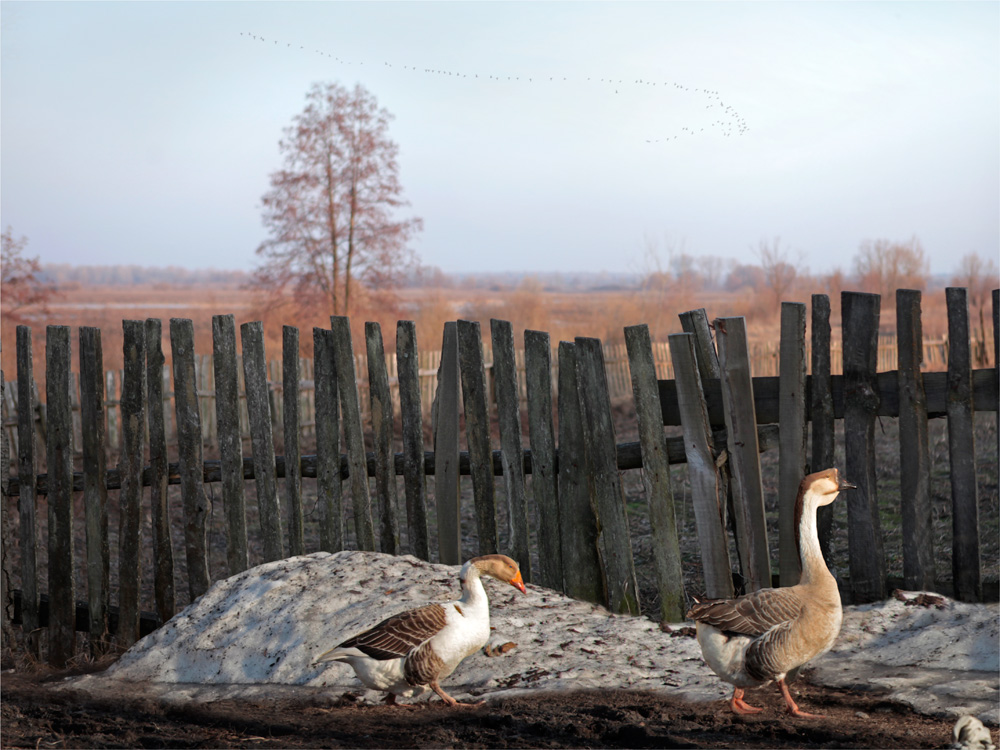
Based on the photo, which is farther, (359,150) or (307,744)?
(359,150)

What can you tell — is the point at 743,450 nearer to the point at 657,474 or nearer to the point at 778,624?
the point at 657,474

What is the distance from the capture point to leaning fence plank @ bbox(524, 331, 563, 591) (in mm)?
4723

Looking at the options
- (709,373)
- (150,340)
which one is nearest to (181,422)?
(150,340)

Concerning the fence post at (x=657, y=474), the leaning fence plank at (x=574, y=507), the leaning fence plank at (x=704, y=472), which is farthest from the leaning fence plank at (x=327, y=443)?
the leaning fence plank at (x=704, y=472)

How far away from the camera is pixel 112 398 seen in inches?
528

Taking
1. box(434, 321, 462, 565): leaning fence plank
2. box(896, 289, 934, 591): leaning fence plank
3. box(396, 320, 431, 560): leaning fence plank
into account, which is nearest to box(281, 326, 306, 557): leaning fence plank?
box(396, 320, 431, 560): leaning fence plank

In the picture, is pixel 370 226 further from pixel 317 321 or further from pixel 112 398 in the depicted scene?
pixel 112 398

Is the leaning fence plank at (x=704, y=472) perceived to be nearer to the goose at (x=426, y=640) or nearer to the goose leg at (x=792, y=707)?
the goose leg at (x=792, y=707)

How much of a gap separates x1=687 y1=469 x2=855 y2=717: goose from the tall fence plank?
2.59 metres

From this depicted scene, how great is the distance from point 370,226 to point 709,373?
59.2ft

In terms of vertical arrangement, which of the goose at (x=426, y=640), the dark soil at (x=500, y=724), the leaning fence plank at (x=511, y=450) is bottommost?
the dark soil at (x=500, y=724)

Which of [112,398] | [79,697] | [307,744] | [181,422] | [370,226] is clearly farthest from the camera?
[370,226]

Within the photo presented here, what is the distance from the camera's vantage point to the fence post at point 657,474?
4.54 metres

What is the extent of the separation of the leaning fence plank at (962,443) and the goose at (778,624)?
1538 mm
